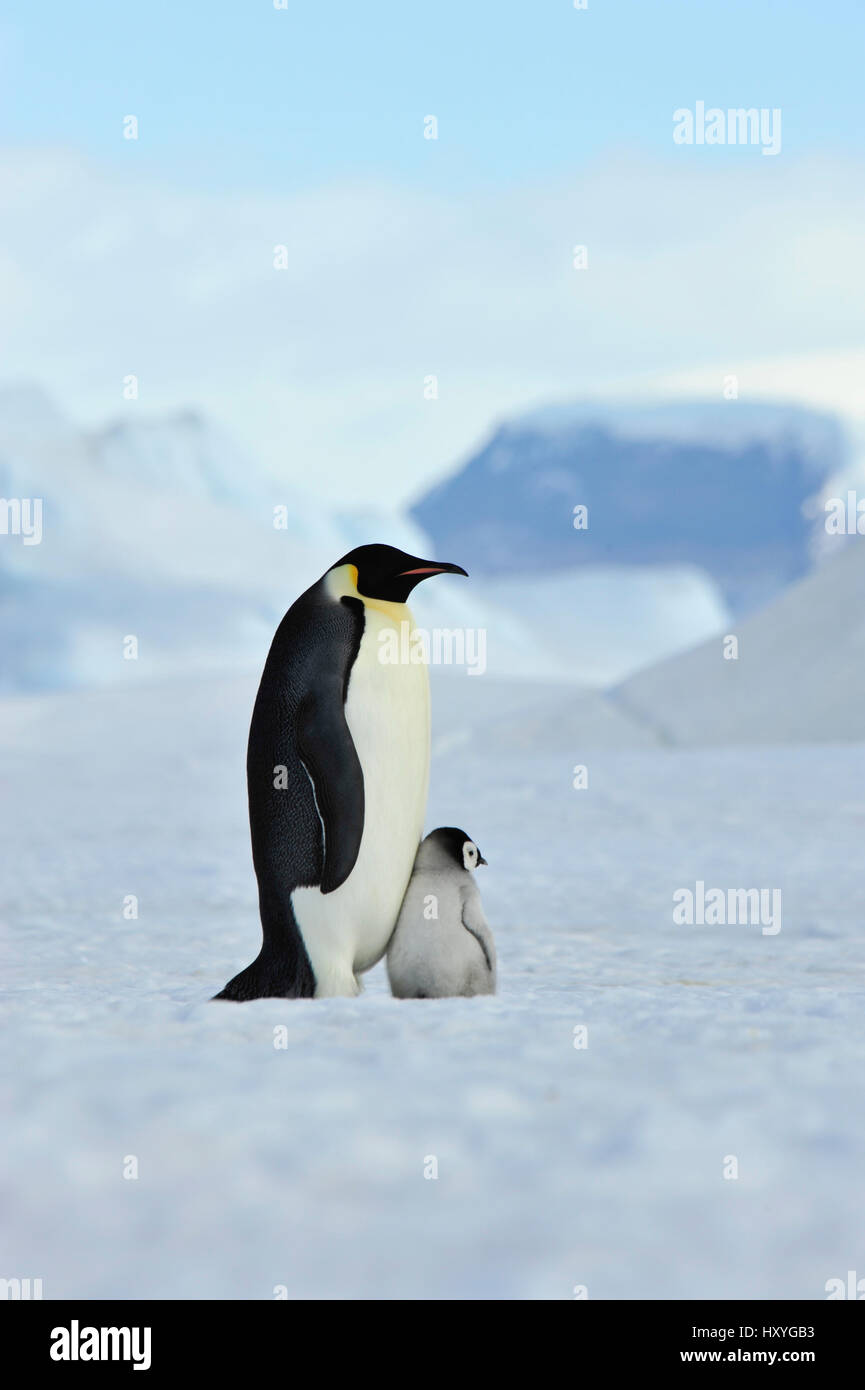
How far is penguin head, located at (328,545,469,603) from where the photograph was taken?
312 cm

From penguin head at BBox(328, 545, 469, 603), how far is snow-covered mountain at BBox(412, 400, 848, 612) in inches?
1313

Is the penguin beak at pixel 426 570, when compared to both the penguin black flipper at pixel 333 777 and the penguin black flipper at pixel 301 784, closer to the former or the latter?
the penguin black flipper at pixel 301 784

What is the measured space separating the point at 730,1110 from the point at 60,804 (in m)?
6.67

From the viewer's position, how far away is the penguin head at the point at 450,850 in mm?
3107

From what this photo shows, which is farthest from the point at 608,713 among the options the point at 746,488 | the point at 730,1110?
the point at 746,488

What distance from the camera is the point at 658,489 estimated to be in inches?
1542

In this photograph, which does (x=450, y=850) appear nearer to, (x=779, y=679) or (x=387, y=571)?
(x=387, y=571)

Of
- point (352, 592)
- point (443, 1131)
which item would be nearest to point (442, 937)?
point (352, 592)

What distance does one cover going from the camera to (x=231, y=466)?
23.7 m

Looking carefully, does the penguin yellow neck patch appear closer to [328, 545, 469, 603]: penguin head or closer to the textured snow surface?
[328, 545, 469, 603]: penguin head

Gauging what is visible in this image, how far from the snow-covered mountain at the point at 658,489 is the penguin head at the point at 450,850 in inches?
1313

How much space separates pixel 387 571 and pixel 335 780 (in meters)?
0.51

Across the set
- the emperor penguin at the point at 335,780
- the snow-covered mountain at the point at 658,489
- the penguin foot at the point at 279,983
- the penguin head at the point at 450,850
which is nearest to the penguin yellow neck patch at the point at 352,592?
the emperor penguin at the point at 335,780
